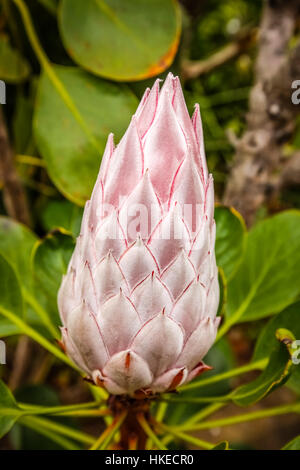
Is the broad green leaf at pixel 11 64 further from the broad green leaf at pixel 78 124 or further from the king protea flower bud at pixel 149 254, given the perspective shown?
the king protea flower bud at pixel 149 254

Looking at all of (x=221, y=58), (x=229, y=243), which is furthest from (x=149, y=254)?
(x=221, y=58)

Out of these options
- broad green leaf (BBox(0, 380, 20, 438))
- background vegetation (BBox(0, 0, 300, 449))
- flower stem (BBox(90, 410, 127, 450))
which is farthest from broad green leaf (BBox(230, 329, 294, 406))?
broad green leaf (BBox(0, 380, 20, 438))

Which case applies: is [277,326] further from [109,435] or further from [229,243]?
[109,435]

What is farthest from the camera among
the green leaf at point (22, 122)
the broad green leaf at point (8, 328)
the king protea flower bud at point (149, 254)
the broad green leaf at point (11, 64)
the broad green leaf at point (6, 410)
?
the green leaf at point (22, 122)

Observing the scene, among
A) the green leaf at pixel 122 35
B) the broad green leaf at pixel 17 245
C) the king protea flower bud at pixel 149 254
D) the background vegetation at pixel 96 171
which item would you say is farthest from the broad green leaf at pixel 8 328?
the green leaf at pixel 122 35

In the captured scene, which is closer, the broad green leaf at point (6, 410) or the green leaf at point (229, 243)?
the broad green leaf at point (6, 410)

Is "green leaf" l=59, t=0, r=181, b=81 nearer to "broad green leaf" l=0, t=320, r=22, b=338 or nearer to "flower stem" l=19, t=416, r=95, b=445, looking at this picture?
"broad green leaf" l=0, t=320, r=22, b=338
